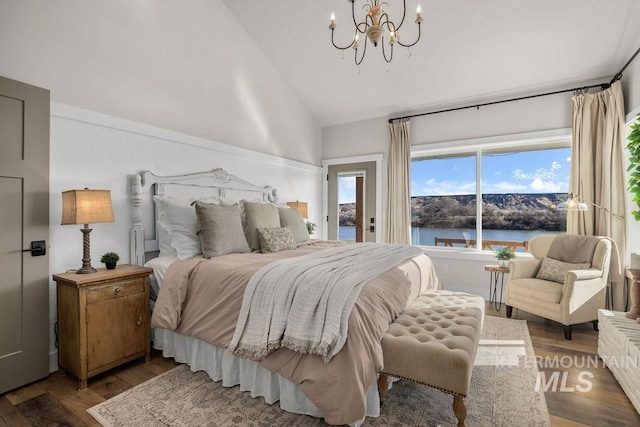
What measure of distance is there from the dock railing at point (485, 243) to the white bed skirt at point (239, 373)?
3.50m

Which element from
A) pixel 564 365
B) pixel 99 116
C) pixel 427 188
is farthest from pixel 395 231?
pixel 99 116

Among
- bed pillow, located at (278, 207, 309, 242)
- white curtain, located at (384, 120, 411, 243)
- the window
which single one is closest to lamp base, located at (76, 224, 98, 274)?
bed pillow, located at (278, 207, 309, 242)

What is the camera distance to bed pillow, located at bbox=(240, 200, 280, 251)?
3.26 metres

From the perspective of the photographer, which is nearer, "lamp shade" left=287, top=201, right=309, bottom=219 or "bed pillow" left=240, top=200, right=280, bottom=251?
"bed pillow" left=240, top=200, right=280, bottom=251

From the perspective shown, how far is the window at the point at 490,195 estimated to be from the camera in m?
4.23

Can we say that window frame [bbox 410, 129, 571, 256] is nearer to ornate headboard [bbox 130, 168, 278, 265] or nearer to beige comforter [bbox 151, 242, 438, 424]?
beige comforter [bbox 151, 242, 438, 424]

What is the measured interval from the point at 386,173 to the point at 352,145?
0.83 meters

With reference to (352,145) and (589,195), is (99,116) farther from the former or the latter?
(589,195)

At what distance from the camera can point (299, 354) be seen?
5.86 ft

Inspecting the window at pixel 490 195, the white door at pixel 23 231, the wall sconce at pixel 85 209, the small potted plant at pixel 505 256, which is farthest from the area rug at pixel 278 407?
the window at pixel 490 195

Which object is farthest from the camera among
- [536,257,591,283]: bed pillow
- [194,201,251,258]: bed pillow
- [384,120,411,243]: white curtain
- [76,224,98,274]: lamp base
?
[384,120,411,243]: white curtain

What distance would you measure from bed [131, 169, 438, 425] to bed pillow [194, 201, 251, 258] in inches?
0.6

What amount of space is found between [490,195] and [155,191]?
4328 mm

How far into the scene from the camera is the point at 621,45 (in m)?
3.35
